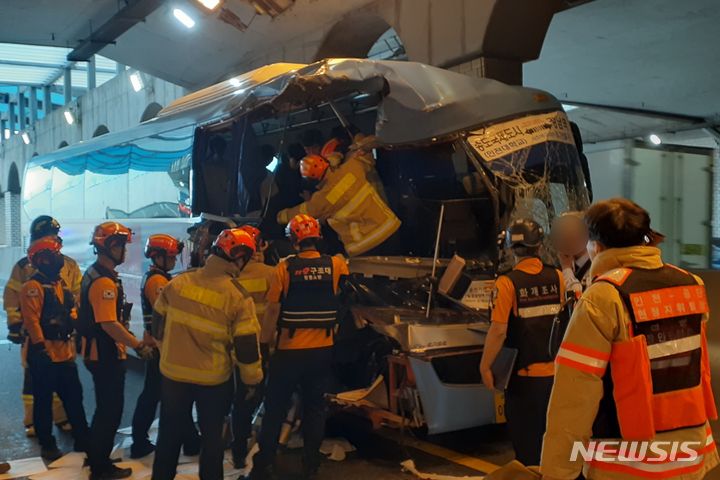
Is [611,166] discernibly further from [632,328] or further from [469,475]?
[632,328]

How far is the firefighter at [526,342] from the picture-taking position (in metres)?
4.23

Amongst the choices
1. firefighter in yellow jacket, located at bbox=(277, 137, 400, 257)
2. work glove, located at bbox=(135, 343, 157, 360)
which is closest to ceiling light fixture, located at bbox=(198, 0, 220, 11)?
firefighter in yellow jacket, located at bbox=(277, 137, 400, 257)

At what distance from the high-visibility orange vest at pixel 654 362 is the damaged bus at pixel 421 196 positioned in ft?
8.46

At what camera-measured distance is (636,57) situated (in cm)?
1249

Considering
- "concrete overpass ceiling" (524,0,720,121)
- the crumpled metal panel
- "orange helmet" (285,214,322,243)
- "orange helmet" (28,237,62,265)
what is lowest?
"orange helmet" (28,237,62,265)

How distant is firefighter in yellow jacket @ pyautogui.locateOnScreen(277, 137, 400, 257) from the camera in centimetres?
593

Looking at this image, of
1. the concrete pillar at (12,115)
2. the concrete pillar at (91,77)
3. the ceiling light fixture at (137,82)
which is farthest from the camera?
the concrete pillar at (12,115)

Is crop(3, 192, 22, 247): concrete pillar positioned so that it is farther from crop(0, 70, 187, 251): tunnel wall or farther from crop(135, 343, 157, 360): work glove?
crop(135, 343, 157, 360): work glove

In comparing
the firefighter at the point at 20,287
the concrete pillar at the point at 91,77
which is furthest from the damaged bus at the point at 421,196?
the concrete pillar at the point at 91,77

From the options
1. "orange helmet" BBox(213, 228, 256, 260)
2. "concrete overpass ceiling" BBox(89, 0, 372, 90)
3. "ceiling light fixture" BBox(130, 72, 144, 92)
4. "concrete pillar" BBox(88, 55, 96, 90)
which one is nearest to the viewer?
"orange helmet" BBox(213, 228, 256, 260)

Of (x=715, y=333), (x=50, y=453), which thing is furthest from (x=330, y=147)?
(x=715, y=333)

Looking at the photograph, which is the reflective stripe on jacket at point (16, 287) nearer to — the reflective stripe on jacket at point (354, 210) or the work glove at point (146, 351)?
the work glove at point (146, 351)

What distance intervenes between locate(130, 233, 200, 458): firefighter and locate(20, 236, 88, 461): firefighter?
1.55 ft

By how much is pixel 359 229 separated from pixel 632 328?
3.71m
